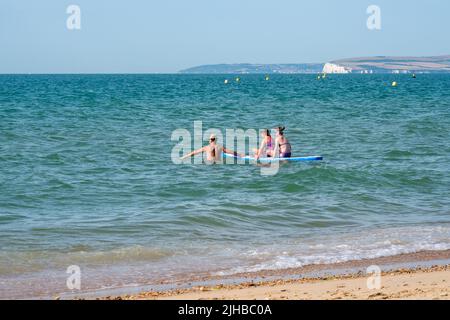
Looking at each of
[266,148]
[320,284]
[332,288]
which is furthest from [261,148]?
[332,288]

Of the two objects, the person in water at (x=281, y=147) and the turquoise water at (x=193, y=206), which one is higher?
the person in water at (x=281, y=147)

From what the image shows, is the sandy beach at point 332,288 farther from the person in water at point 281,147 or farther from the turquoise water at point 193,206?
the person in water at point 281,147

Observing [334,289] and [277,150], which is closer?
[334,289]

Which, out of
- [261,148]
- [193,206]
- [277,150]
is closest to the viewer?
[193,206]

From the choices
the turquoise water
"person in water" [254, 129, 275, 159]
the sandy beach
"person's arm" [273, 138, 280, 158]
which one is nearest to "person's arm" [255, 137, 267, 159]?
"person in water" [254, 129, 275, 159]

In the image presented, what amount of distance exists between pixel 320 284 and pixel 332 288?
1.06 ft

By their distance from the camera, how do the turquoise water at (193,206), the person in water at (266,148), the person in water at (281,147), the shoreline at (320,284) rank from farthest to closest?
1. the person in water at (266,148)
2. the person in water at (281,147)
3. the turquoise water at (193,206)
4. the shoreline at (320,284)

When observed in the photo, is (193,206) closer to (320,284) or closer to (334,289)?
(320,284)

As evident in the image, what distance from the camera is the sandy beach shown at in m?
6.98

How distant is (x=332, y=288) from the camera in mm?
7477

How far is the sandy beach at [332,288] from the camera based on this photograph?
6.98 m

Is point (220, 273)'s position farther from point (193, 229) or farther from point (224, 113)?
point (224, 113)

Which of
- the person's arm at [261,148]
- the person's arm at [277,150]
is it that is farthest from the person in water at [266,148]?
the person's arm at [277,150]

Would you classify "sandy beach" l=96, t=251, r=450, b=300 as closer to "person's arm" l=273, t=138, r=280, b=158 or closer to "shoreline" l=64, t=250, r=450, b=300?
"shoreline" l=64, t=250, r=450, b=300
